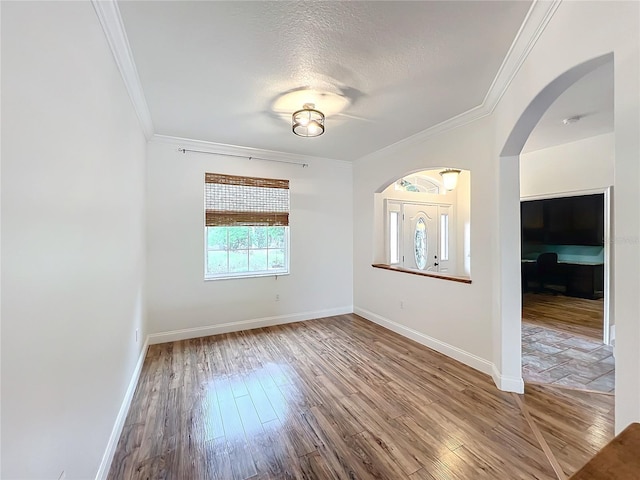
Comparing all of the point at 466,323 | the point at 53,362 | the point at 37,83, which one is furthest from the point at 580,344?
the point at 37,83

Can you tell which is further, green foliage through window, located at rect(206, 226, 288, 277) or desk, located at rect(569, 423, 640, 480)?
green foliage through window, located at rect(206, 226, 288, 277)

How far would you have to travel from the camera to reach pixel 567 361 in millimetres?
2990

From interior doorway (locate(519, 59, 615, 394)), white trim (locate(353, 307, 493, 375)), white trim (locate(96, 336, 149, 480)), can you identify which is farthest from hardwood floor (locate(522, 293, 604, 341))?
white trim (locate(96, 336, 149, 480))

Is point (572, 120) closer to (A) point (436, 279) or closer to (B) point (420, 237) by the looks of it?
(A) point (436, 279)

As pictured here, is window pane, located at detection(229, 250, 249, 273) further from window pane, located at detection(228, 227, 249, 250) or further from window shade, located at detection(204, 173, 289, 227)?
window shade, located at detection(204, 173, 289, 227)

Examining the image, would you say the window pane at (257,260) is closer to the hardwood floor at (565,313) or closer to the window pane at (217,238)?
the window pane at (217,238)

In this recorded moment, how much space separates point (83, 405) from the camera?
132 centimetres

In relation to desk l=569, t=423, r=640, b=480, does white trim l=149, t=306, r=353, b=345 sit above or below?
below

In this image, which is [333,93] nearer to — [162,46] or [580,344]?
[162,46]

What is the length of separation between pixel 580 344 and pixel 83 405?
4847mm

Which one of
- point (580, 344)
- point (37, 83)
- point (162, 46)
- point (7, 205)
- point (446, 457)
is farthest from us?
point (580, 344)

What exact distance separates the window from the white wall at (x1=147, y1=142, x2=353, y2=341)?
0.36ft

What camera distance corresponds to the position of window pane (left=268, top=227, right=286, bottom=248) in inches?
168

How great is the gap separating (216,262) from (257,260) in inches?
23.0
